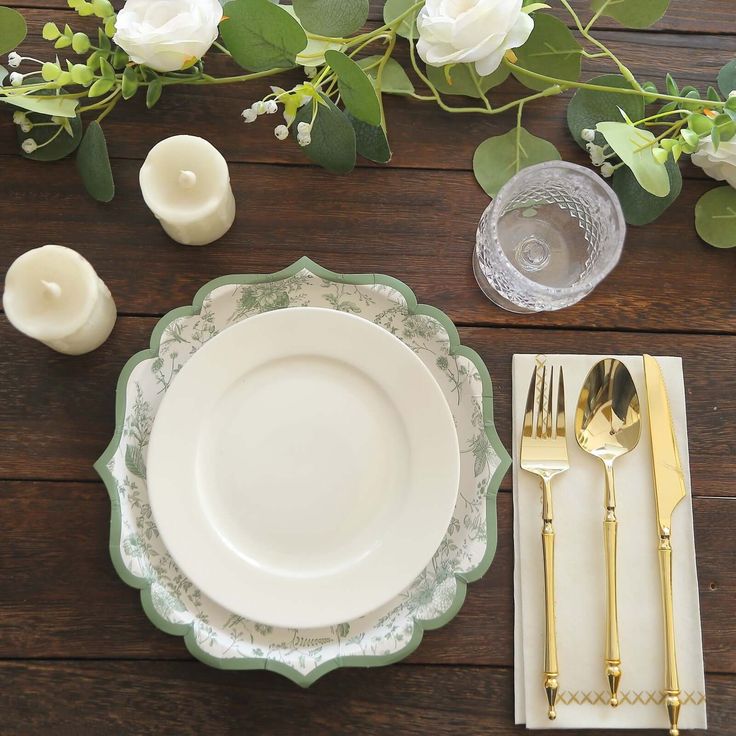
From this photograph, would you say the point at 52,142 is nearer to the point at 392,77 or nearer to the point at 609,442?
the point at 392,77

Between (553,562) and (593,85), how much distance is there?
0.48m

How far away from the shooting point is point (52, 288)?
1.90 ft

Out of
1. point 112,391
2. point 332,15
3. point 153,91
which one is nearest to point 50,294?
point 112,391

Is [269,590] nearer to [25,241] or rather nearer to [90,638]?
[90,638]

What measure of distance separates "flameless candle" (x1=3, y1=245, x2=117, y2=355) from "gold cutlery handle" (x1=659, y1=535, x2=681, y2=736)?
581mm

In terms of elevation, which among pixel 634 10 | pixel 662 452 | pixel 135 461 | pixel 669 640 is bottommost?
pixel 669 640

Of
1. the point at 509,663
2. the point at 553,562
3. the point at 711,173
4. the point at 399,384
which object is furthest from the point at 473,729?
the point at 711,173

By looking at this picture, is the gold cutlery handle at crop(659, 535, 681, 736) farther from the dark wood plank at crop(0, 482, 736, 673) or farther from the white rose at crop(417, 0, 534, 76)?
the white rose at crop(417, 0, 534, 76)

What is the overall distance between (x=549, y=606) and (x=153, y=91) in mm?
634

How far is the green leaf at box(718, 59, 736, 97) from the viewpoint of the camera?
0.72 meters

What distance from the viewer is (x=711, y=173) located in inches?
28.0

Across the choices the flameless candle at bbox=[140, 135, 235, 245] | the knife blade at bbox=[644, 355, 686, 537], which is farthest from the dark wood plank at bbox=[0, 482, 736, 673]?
the flameless candle at bbox=[140, 135, 235, 245]

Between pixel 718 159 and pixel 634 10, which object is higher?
pixel 634 10

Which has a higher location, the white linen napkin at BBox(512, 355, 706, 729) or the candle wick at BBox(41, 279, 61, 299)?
the candle wick at BBox(41, 279, 61, 299)
